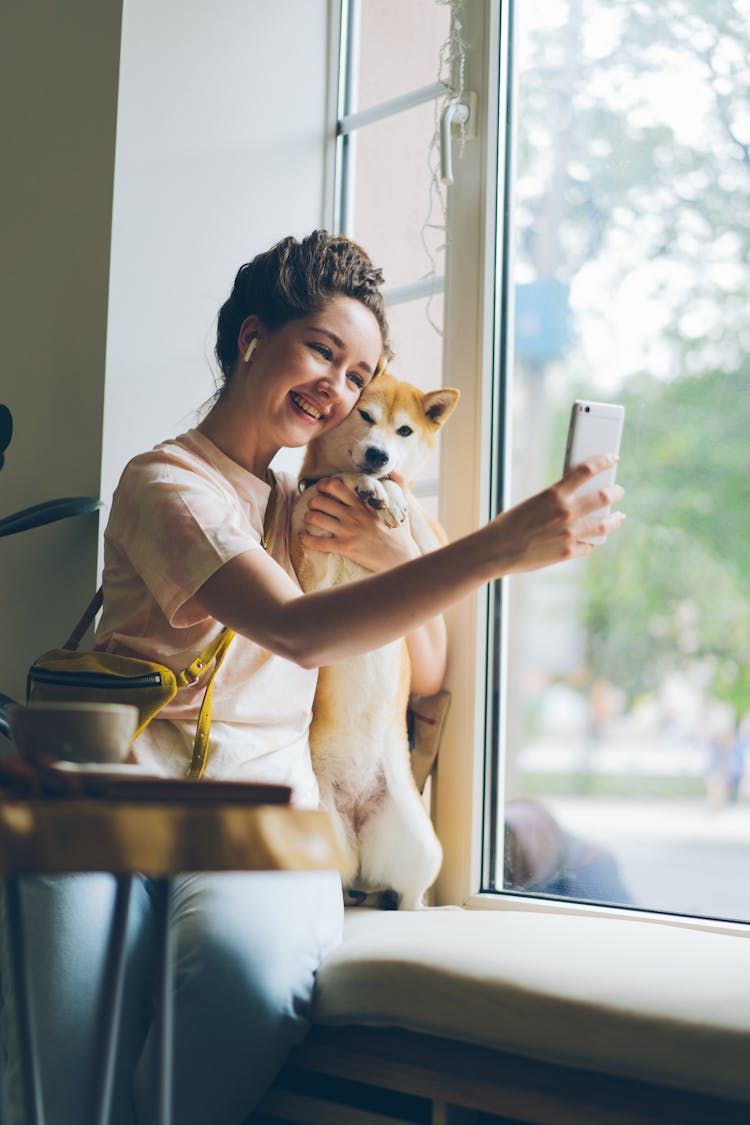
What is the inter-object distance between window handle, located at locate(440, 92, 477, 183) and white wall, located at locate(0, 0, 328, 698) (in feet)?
1.15

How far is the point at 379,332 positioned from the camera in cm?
148

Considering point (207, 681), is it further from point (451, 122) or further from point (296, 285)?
point (451, 122)

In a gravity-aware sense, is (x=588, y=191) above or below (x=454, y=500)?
above

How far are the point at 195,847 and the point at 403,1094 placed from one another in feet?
2.12

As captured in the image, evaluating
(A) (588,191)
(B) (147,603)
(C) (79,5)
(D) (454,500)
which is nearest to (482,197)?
(A) (588,191)

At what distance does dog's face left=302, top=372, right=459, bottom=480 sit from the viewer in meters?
1.44

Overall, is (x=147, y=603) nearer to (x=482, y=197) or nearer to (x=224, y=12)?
(x=482, y=197)

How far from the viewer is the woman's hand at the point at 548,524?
1.05 m

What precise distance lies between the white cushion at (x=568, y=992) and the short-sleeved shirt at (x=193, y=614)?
0.23 meters

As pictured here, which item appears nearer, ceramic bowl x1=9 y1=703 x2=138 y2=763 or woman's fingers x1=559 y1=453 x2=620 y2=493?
ceramic bowl x1=9 y1=703 x2=138 y2=763

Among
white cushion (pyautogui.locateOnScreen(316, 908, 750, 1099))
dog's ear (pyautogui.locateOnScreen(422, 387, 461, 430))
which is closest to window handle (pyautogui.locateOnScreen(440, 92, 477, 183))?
dog's ear (pyautogui.locateOnScreen(422, 387, 461, 430))

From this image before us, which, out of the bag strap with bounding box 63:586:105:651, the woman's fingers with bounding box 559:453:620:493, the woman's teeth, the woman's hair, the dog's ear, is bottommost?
the bag strap with bounding box 63:586:105:651

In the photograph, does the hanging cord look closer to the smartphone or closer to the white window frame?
the white window frame

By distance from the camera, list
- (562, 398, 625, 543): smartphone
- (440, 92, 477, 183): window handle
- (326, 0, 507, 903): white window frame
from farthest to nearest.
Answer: (440, 92, 477, 183): window handle, (326, 0, 507, 903): white window frame, (562, 398, 625, 543): smartphone
